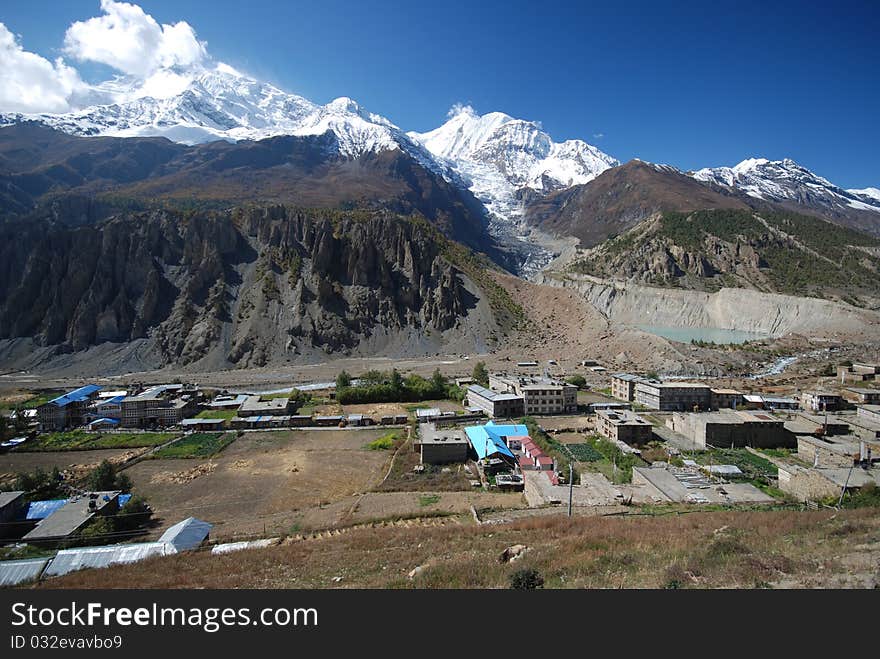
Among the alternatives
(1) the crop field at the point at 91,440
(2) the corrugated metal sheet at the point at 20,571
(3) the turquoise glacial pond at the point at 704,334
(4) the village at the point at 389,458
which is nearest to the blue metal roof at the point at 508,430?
(4) the village at the point at 389,458

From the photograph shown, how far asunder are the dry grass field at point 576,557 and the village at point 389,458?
2610 millimetres

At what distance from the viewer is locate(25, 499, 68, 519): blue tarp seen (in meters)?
20.7

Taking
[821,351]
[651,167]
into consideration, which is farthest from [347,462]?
[651,167]

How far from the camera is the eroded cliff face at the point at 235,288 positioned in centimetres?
6338

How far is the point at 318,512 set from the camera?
69.7 ft

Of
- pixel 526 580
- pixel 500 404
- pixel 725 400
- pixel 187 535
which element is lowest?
pixel 187 535

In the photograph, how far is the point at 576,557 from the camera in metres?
11.6

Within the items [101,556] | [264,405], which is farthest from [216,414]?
→ [101,556]

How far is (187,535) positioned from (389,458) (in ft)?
41.7

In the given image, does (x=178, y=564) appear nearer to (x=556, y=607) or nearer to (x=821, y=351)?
(x=556, y=607)

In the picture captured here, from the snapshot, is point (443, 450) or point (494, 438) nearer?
point (443, 450)

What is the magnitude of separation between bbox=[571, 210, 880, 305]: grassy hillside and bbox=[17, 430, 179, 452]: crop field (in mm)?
86188

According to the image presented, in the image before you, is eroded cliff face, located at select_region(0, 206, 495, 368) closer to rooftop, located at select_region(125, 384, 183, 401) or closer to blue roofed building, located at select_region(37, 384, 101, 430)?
rooftop, located at select_region(125, 384, 183, 401)

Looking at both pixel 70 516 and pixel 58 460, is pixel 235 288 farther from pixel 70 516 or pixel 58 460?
pixel 70 516
